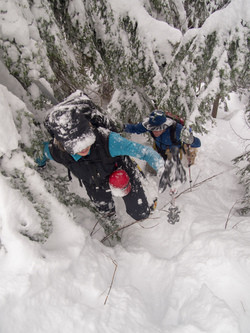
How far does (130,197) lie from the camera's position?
12.2 feet

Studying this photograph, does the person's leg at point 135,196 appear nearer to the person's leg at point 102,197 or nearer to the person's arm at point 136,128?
the person's leg at point 102,197

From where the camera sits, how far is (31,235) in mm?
2248

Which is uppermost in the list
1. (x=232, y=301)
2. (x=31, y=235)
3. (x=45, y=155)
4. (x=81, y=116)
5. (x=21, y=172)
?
(x=81, y=116)

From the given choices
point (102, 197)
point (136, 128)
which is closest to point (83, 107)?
point (102, 197)

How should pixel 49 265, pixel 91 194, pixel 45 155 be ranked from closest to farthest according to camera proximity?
1. pixel 49 265
2. pixel 45 155
3. pixel 91 194

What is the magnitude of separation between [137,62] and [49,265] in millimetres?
3410

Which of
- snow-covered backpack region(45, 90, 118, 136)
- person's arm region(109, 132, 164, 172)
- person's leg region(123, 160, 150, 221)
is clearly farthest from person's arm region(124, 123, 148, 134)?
person's arm region(109, 132, 164, 172)

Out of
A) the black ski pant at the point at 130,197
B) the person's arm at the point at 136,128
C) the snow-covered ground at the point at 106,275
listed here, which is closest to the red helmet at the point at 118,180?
the black ski pant at the point at 130,197

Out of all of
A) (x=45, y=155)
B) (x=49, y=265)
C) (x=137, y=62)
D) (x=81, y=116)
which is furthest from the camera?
(x=137, y=62)

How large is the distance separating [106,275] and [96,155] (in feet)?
5.55

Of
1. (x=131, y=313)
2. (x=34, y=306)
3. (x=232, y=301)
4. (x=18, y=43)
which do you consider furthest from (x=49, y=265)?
(x=18, y=43)

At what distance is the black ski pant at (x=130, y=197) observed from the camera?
3.64 meters

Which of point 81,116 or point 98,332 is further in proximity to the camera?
point 81,116

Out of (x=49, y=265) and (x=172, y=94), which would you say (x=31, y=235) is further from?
(x=172, y=94)
